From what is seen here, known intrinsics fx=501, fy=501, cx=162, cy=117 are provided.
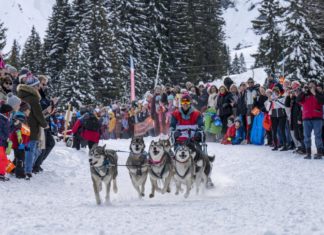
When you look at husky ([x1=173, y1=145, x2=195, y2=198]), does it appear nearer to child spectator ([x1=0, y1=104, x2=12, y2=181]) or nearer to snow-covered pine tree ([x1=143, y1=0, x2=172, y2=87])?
child spectator ([x1=0, y1=104, x2=12, y2=181])

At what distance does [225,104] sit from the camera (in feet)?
54.6

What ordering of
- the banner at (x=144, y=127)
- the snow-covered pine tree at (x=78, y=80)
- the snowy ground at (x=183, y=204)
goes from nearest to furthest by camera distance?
the snowy ground at (x=183, y=204), the banner at (x=144, y=127), the snow-covered pine tree at (x=78, y=80)

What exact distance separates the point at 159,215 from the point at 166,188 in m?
2.44

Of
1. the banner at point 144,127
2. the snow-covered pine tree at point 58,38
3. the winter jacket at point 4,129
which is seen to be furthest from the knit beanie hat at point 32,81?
the snow-covered pine tree at point 58,38

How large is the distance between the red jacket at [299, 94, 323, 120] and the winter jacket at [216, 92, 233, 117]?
14.6 feet

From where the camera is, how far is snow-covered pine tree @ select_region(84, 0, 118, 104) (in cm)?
3950

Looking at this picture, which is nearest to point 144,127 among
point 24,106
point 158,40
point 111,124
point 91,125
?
Result: point 111,124

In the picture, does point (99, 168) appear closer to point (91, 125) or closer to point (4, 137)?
point (4, 137)

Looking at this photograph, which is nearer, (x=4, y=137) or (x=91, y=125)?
(x=4, y=137)

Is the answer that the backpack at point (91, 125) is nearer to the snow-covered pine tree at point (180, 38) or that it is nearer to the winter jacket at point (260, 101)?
the winter jacket at point (260, 101)

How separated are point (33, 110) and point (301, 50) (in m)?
26.4

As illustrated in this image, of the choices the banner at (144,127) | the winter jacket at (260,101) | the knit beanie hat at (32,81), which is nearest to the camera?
the knit beanie hat at (32,81)

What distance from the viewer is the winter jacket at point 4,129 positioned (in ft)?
29.3

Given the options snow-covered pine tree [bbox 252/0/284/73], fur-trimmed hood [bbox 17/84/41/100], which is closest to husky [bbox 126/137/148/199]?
fur-trimmed hood [bbox 17/84/41/100]
